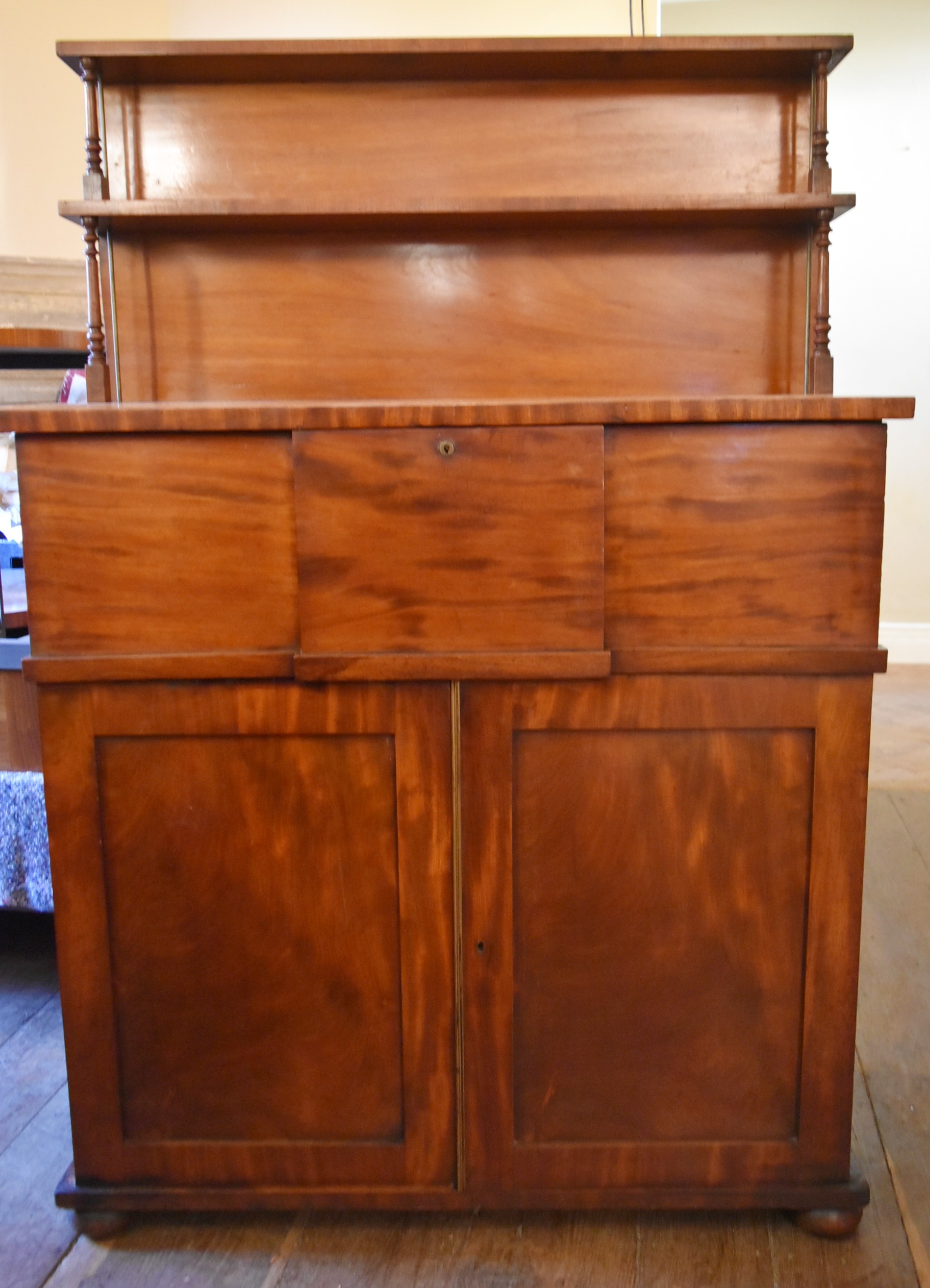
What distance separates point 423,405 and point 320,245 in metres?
0.47

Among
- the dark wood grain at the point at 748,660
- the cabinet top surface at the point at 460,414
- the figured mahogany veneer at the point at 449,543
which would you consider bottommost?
the dark wood grain at the point at 748,660

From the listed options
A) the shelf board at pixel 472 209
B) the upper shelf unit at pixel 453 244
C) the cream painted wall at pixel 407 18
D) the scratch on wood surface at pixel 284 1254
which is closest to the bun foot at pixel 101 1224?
the scratch on wood surface at pixel 284 1254

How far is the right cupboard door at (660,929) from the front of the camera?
1129mm

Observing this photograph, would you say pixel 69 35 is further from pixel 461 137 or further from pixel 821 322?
pixel 821 322

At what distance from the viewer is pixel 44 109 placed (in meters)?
3.22

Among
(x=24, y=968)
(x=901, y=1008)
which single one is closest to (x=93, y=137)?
(x=24, y=968)

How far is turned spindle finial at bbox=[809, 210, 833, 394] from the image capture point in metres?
1.28

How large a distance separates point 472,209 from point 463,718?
0.64 metres

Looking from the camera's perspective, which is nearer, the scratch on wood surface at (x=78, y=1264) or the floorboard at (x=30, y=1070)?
the scratch on wood surface at (x=78, y=1264)

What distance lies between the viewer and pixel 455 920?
3.83 feet

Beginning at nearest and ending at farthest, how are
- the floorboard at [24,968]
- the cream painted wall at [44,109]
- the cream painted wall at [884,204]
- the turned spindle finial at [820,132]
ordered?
the turned spindle finial at [820,132] → the floorboard at [24,968] → the cream painted wall at [44,109] → the cream painted wall at [884,204]

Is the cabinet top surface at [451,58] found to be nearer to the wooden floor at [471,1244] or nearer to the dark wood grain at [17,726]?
the dark wood grain at [17,726]

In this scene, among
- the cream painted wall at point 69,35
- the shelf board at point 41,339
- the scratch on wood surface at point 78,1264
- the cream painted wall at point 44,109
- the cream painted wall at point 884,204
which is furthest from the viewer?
the cream painted wall at point 884,204

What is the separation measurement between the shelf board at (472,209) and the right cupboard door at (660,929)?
60 centimetres
